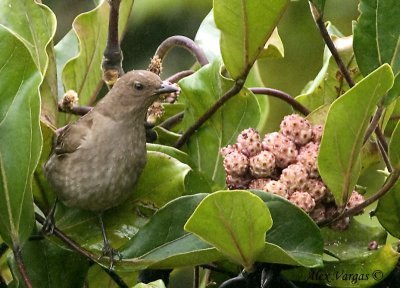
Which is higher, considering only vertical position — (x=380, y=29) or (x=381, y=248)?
(x=380, y=29)

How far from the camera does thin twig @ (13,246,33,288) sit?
1302mm

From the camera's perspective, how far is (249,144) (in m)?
1.34

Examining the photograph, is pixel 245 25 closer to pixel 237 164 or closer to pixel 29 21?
pixel 237 164

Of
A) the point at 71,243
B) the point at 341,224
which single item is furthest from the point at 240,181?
the point at 71,243

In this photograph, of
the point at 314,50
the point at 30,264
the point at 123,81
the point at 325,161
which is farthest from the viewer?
the point at 314,50

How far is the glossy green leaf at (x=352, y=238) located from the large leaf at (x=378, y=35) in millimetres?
226

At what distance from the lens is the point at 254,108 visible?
1520mm

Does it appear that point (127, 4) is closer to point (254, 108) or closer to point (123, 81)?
point (123, 81)

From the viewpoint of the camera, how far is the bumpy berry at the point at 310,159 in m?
1.30

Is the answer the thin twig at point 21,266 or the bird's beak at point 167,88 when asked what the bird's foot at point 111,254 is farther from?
the bird's beak at point 167,88

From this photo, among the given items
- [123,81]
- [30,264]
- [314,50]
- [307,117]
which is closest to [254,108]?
[307,117]

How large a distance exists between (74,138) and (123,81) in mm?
129

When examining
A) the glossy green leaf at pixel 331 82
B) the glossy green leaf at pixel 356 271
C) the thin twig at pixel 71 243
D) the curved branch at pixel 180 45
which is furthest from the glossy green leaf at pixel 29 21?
the glossy green leaf at pixel 356 271
